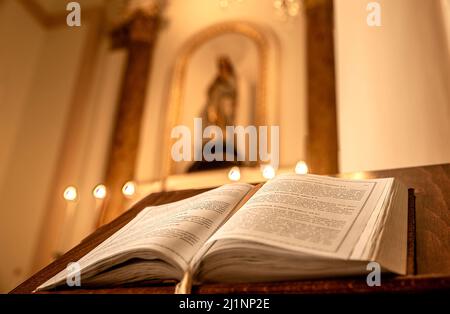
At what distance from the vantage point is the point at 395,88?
1862 millimetres

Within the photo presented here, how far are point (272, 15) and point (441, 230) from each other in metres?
4.44

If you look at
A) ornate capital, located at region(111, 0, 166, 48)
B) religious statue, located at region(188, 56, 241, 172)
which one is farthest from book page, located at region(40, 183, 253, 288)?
ornate capital, located at region(111, 0, 166, 48)

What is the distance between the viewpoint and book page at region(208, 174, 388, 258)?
0.63 meters

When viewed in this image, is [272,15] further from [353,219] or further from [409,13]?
[353,219]

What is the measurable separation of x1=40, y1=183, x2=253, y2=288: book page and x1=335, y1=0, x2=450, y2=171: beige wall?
96 cm

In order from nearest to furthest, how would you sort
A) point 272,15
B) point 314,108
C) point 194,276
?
1. point 194,276
2. point 314,108
3. point 272,15

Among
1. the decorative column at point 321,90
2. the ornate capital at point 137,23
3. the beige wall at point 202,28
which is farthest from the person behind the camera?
the ornate capital at point 137,23

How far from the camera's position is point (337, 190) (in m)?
0.82

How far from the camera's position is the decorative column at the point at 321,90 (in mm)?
3826

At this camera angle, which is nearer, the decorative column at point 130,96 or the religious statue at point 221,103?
the religious statue at point 221,103

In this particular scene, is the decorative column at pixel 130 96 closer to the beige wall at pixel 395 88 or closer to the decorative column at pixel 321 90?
the decorative column at pixel 321 90

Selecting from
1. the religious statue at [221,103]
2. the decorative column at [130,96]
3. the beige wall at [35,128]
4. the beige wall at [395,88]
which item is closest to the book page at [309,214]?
the beige wall at [395,88]

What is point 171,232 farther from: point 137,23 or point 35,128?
point 137,23

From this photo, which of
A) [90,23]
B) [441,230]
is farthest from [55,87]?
[441,230]
